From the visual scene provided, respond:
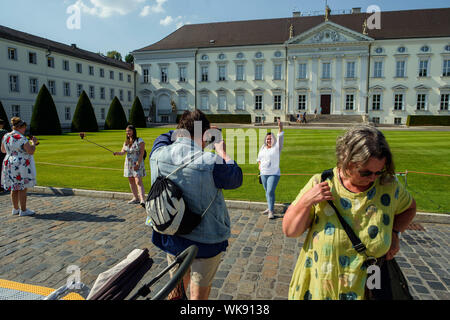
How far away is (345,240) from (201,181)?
113 cm

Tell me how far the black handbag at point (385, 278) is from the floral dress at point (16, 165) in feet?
22.3

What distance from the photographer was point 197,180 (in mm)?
2520

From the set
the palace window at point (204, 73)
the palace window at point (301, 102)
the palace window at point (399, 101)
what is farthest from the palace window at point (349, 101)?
the palace window at point (204, 73)

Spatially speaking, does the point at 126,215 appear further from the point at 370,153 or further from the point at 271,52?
the point at 271,52

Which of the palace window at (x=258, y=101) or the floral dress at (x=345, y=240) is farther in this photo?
the palace window at (x=258, y=101)

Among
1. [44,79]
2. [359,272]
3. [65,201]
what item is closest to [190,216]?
[359,272]

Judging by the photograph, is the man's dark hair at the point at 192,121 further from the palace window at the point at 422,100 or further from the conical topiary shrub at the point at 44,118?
the palace window at the point at 422,100

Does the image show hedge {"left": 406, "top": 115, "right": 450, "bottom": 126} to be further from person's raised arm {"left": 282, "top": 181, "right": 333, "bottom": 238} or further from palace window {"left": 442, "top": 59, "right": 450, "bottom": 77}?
person's raised arm {"left": 282, "top": 181, "right": 333, "bottom": 238}

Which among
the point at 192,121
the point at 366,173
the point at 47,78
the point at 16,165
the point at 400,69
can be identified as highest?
the point at 400,69

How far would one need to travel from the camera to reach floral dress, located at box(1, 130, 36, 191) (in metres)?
6.65

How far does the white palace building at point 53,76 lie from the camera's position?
35.8 metres

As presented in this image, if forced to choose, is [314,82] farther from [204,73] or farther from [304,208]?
[304,208]

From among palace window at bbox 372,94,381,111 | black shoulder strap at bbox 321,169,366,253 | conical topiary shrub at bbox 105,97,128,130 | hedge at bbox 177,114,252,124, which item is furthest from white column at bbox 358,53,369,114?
black shoulder strap at bbox 321,169,366,253

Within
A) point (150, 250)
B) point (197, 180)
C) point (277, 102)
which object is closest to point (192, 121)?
point (197, 180)
